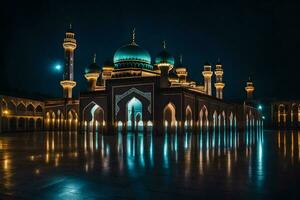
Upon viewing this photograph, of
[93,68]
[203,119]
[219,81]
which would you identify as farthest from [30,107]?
[219,81]

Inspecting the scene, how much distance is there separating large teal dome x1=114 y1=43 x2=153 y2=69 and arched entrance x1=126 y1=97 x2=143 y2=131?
191 inches

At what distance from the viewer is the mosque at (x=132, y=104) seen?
1059 inches

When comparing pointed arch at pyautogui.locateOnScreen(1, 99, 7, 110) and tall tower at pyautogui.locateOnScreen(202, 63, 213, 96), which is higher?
tall tower at pyautogui.locateOnScreen(202, 63, 213, 96)

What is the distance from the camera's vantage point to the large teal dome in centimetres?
3303

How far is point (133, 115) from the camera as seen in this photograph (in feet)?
92.3

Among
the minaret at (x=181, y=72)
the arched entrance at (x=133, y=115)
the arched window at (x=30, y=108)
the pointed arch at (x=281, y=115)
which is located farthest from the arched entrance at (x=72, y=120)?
the pointed arch at (x=281, y=115)

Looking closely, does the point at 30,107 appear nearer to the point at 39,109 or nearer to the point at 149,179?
the point at 39,109

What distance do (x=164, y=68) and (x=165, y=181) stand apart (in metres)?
26.1

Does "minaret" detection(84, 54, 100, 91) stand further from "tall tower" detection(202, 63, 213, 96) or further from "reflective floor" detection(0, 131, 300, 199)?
"reflective floor" detection(0, 131, 300, 199)

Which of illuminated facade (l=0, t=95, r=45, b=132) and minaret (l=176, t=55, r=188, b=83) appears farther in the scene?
minaret (l=176, t=55, r=188, b=83)

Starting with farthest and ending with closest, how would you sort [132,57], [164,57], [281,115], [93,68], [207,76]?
[281,115]
[207,76]
[93,68]
[164,57]
[132,57]

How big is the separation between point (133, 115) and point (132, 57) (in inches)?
320

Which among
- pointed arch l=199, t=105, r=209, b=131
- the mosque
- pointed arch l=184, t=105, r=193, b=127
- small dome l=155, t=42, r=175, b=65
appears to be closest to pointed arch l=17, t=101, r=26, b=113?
the mosque

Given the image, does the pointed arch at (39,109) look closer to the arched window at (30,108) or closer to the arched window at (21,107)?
the arched window at (30,108)
